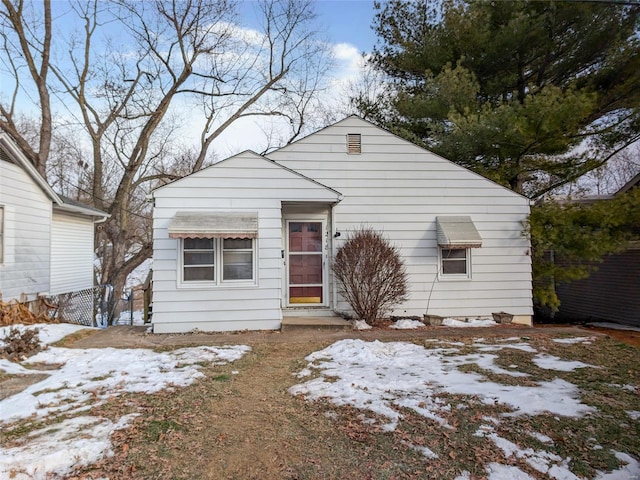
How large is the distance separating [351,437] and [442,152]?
32.1 ft

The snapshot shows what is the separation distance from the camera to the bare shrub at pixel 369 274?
781cm

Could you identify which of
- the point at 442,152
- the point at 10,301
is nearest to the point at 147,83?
the point at 10,301

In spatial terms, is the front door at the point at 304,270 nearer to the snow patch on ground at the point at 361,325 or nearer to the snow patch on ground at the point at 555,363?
the snow patch on ground at the point at 361,325

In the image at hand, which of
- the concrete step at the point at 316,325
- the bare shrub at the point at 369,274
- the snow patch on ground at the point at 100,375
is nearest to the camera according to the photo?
the snow patch on ground at the point at 100,375

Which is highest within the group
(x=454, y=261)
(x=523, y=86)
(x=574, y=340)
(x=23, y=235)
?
(x=523, y=86)

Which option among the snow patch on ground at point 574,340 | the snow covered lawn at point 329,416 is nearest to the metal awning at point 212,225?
the snow covered lawn at point 329,416

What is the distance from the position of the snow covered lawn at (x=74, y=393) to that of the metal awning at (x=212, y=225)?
2029 mm

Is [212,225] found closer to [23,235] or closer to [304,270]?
[304,270]

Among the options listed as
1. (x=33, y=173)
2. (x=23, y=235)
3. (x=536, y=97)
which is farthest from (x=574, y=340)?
(x=33, y=173)

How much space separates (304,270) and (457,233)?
3.50 m

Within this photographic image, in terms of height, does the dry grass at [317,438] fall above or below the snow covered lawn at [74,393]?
below

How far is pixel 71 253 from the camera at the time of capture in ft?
41.9

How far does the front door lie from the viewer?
8555 millimetres

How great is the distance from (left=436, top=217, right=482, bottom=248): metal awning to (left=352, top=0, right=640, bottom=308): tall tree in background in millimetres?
1526
